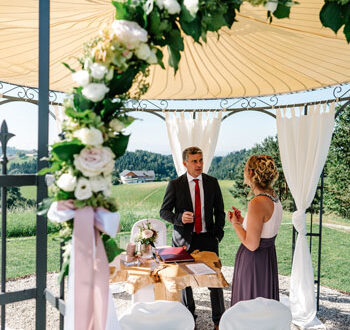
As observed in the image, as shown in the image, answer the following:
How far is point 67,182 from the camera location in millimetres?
1439

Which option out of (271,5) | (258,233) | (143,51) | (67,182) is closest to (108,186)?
(67,182)

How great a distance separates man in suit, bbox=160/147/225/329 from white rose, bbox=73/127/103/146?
255 centimetres

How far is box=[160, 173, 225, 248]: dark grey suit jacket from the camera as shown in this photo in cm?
394

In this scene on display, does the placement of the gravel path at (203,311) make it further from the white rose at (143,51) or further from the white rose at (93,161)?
the white rose at (143,51)

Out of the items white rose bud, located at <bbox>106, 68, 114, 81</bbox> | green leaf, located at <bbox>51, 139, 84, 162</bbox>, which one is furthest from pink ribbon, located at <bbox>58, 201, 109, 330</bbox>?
white rose bud, located at <bbox>106, 68, 114, 81</bbox>

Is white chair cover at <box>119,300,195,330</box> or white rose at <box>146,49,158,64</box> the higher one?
white rose at <box>146,49,158,64</box>

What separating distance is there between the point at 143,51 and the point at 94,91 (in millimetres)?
305

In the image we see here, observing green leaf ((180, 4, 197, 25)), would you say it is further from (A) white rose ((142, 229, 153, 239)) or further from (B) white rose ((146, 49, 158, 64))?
(A) white rose ((142, 229, 153, 239))

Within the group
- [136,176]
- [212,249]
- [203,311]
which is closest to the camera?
[212,249]

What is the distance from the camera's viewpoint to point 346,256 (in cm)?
1016

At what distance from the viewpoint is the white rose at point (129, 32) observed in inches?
57.9

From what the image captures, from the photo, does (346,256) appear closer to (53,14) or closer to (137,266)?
(137,266)

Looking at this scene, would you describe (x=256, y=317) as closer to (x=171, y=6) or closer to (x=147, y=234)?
(x=147, y=234)

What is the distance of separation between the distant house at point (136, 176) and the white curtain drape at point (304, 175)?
25.1 ft
